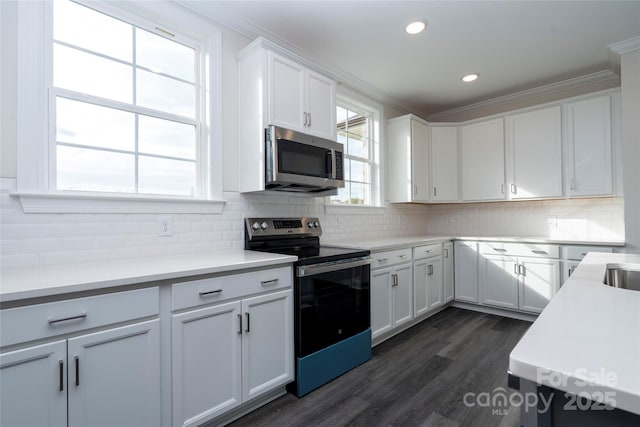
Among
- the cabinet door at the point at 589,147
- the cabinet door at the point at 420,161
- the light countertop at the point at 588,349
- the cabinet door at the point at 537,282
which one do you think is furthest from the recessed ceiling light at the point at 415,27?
the cabinet door at the point at 537,282

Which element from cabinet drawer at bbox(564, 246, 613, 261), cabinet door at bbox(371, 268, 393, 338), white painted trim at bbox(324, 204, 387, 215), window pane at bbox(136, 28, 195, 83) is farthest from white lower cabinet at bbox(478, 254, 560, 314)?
window pane at bbox(136, 28, 195, 83)

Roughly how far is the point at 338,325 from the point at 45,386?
160 centimetres

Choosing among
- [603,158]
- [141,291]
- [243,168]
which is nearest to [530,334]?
[141,291]

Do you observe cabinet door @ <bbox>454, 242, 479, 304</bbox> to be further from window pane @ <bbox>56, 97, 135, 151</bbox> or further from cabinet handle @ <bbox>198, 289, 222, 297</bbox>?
window pane @ <bbox>56, 97, 135, 151</bbox>

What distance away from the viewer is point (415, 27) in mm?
2547

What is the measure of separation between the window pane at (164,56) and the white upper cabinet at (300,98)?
62 centimetres

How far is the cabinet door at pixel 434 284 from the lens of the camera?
3.44 metres

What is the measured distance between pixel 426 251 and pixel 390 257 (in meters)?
0.71

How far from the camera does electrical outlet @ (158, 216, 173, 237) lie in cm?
204

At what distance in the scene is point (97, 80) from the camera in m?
1.93

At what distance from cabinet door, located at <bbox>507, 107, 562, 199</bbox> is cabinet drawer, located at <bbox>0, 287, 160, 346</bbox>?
151 inches

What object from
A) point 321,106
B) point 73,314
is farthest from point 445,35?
point 73,314

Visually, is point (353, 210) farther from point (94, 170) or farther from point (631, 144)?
point (631, 144)

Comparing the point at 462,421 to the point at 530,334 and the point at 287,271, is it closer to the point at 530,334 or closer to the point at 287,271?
the point at 287,271
